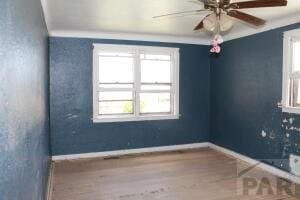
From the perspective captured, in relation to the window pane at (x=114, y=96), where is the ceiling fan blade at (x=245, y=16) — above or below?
above

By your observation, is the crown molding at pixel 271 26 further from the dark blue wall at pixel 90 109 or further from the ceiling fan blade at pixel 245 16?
the ceiling fan blade at pixel 245 16

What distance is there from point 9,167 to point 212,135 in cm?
483

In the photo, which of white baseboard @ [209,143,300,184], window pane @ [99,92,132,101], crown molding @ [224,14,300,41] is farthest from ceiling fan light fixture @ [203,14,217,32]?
window pane @ [99,92,132,101]

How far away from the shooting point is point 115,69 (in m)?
4.84

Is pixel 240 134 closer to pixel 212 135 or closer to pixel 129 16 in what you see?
pixel 212 135

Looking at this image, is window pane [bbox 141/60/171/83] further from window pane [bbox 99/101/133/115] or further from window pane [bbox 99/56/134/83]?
window pane [bbox 99/101/133/115]

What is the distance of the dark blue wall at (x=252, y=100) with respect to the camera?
3789 millimetres

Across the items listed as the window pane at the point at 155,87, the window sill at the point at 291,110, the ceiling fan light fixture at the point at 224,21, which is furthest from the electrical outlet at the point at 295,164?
the window pane at the point at 155,87

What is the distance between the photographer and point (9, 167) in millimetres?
1013

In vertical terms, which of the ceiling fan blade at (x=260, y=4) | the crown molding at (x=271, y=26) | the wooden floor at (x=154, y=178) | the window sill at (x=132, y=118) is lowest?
the wooden floor at (x=154, y=178)

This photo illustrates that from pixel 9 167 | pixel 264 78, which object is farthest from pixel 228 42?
pixel 9 167

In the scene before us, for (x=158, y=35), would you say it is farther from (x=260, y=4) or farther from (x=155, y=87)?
(x=260, y=4)

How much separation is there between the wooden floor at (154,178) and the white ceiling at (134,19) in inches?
87.0

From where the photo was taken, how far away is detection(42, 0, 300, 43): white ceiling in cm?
307
